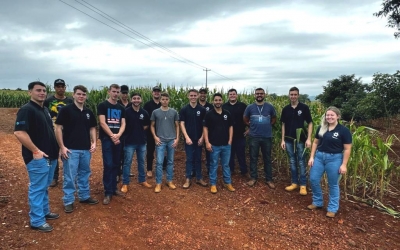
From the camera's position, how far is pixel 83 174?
445cm

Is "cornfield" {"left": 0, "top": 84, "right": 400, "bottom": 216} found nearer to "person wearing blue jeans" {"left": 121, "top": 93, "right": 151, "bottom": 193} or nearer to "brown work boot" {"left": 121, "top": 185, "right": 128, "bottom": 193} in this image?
"person wearing blue jeans" {"left": 121, "top": 93, "right": 151, "bottom": 193}

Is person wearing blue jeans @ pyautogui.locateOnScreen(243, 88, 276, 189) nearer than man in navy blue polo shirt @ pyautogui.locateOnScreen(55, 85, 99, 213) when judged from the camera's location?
No

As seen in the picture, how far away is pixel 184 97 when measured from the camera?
8.50m

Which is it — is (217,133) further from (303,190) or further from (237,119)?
(303,190)

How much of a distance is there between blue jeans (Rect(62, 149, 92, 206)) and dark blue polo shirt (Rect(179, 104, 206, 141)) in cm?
196

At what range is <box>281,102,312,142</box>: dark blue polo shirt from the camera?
211 inches

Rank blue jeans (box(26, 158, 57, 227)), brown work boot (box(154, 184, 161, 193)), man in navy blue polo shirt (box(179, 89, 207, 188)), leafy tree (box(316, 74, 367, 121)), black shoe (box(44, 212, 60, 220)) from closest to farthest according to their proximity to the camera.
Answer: blue jeans (box(26, 158, 57, 227)), black shoe (box(44, 212, 60, 220)), brown work boot (box(154, 184, 161, 193)), man in navy blue polo shirt (box(179, 89, 207, 188)), leafy tree (box(316, 74, 367, 121))

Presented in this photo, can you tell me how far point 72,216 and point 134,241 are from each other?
3.66 ft

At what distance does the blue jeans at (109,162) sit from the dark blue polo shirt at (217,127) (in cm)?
171

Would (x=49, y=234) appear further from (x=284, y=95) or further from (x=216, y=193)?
(x=284, y=95)

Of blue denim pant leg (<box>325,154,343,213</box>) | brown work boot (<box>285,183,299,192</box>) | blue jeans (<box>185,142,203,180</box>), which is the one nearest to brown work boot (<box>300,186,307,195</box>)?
brown work boot (<box>285,183,299,192</box>)

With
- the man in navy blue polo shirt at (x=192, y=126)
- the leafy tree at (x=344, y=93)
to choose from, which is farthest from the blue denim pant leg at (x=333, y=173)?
the leafy tree at (x=344, y=93)

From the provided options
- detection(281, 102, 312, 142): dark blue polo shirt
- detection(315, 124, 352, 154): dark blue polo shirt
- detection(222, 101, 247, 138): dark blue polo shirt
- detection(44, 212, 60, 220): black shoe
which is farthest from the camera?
detection(222, 101, 247, 138): dark blue polo shirt

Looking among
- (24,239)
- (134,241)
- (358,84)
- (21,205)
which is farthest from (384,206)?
(358,84)
